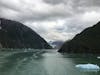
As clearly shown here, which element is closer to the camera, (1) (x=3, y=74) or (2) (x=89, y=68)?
(1) (x=3, y=74)

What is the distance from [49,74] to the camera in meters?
64.8

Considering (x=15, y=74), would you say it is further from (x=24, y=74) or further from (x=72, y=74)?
(x=72, y=74)

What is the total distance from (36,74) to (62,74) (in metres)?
7.07

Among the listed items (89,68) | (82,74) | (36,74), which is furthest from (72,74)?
(89,68)

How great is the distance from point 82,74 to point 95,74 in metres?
3.50

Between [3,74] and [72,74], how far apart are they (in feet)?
60.1

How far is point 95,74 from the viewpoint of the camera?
65062 mm

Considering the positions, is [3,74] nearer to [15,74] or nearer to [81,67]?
[15,74]

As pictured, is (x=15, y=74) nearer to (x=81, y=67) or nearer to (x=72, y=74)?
(x=72, y=74)

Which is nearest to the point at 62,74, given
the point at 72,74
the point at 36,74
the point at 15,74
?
the point at 72,74

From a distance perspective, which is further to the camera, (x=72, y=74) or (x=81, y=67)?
(x=81, y=67)

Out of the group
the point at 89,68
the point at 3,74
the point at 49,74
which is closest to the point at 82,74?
the point at 49,74

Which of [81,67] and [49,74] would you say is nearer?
[49,74]

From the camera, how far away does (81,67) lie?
3194 inches
